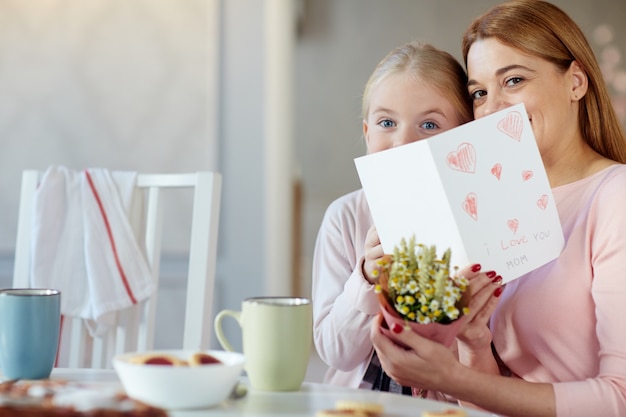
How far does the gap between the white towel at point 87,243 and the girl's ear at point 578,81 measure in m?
0.85

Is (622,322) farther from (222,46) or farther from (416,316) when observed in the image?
(222,46)

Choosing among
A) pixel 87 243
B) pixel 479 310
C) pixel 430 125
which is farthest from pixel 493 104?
pixel 87 243

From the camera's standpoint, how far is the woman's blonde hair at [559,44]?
1297 millimetres

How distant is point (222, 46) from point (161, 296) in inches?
37.3

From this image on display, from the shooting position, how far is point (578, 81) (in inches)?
52.4

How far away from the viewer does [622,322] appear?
1140 mm

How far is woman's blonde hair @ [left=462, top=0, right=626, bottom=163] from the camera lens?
1.30 m

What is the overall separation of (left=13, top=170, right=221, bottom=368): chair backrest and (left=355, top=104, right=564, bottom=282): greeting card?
1.33ft

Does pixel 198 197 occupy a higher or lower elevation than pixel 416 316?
higher

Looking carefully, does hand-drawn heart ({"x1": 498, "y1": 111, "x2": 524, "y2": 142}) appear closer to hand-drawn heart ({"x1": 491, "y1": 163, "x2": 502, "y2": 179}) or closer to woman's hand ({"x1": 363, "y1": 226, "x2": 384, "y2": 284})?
hand-drawn heart ({"x1": 491, "y1": 163, "x2": 502, "y2": 179})

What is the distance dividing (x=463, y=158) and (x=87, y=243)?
840 millimetres

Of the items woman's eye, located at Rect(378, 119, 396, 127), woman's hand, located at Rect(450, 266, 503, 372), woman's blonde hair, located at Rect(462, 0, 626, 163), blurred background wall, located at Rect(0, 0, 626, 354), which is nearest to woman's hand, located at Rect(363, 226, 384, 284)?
woman's hand, located at Rect(450, 266, 503, 372)

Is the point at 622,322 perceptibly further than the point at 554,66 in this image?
No

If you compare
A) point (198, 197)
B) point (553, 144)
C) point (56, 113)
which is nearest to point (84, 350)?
point (198, 197)
